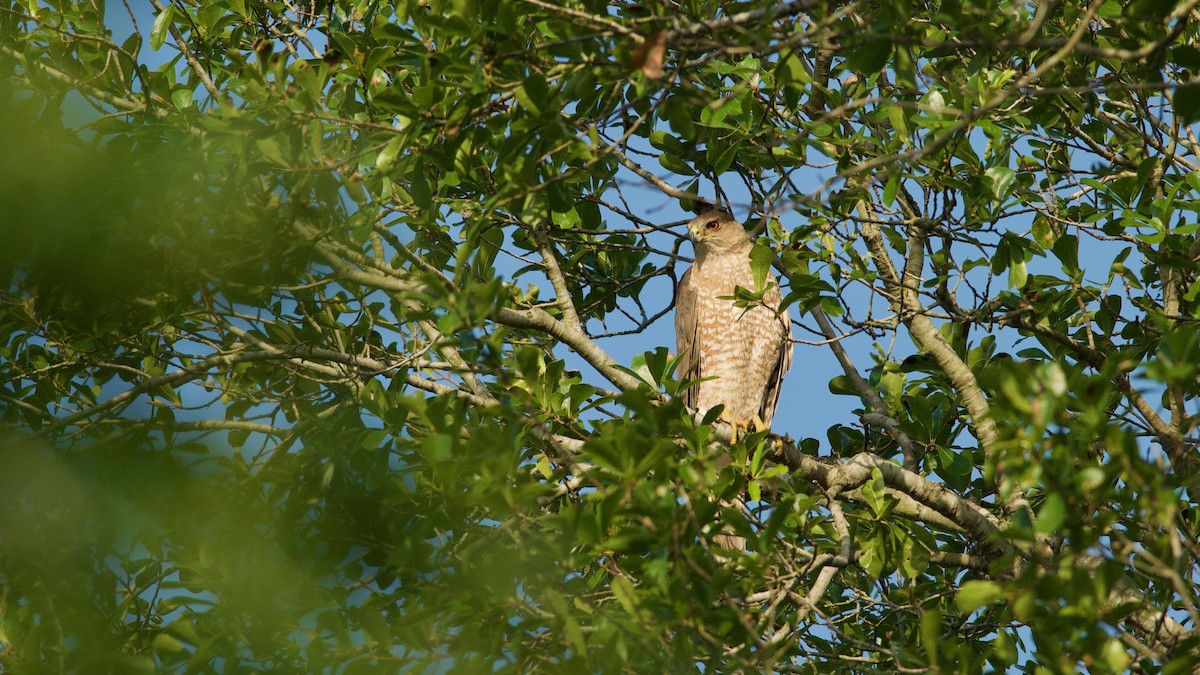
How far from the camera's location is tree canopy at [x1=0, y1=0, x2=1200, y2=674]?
2465mm

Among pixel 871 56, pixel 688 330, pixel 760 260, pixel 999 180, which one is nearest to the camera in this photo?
pixel 871 56

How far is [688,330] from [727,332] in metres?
0.28

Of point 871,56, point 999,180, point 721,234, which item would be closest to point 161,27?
point 871,56

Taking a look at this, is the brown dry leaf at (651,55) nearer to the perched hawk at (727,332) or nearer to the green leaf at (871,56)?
the green leaf at (871,56)

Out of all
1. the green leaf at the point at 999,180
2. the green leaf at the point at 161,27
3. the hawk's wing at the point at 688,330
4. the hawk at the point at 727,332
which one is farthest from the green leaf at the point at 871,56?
the hawk's wing at the point at 688,330

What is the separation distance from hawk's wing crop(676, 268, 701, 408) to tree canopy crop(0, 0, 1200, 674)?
188 cm

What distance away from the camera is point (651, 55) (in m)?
2.49

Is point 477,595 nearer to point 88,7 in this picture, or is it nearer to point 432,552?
point 432,552

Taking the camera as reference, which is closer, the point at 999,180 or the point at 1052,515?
the point at 1052,515

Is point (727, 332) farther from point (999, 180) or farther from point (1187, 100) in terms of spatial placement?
point (1187, 100)

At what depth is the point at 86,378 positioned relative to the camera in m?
4.30

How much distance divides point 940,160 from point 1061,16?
113 cm

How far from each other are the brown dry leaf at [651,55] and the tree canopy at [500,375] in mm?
14

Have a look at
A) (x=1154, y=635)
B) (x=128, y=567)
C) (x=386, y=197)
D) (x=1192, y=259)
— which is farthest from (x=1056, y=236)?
(x=128, y=567)
